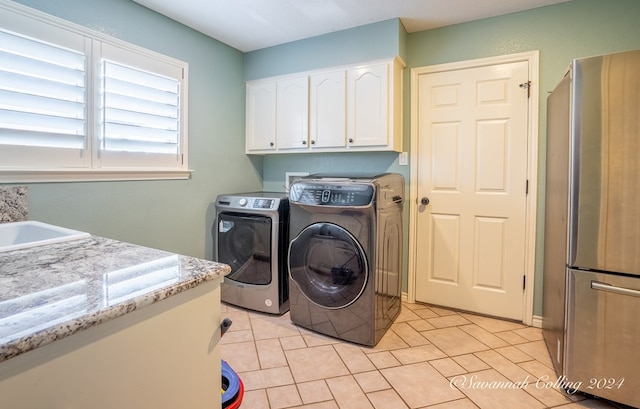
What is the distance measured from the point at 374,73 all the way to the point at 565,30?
1343 mm

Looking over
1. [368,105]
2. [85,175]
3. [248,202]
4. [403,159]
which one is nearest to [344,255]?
[248,202]

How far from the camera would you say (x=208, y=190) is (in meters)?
2.81

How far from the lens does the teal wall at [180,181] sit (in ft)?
6.26

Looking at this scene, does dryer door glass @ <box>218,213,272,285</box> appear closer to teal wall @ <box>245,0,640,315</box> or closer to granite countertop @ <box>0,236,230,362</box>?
teal wall @ <box>245,0,640,315</box>

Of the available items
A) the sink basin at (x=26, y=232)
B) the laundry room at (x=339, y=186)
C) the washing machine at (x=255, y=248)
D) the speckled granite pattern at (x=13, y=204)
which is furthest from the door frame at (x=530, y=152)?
the speckled granite pattern at (x=13, y=204)

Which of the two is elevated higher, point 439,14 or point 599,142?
point 439,14

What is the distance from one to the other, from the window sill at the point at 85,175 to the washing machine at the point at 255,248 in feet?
1.58

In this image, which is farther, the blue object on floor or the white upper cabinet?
the white upper cabinet

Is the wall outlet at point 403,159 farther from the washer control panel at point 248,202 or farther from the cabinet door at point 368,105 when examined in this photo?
the washer control panel at point 248,202

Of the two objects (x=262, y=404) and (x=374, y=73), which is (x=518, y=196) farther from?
(x=262, y=404)

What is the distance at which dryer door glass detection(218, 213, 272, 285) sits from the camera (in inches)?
100

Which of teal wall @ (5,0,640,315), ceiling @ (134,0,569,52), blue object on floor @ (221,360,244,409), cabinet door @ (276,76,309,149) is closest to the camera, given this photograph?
blue object on floor @ (221,360,244,409)

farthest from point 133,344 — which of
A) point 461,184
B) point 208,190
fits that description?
point 461,184

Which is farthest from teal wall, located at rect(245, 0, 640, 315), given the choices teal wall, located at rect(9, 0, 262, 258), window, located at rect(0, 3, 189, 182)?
window, located at rect(0, 3, 189, 182)
